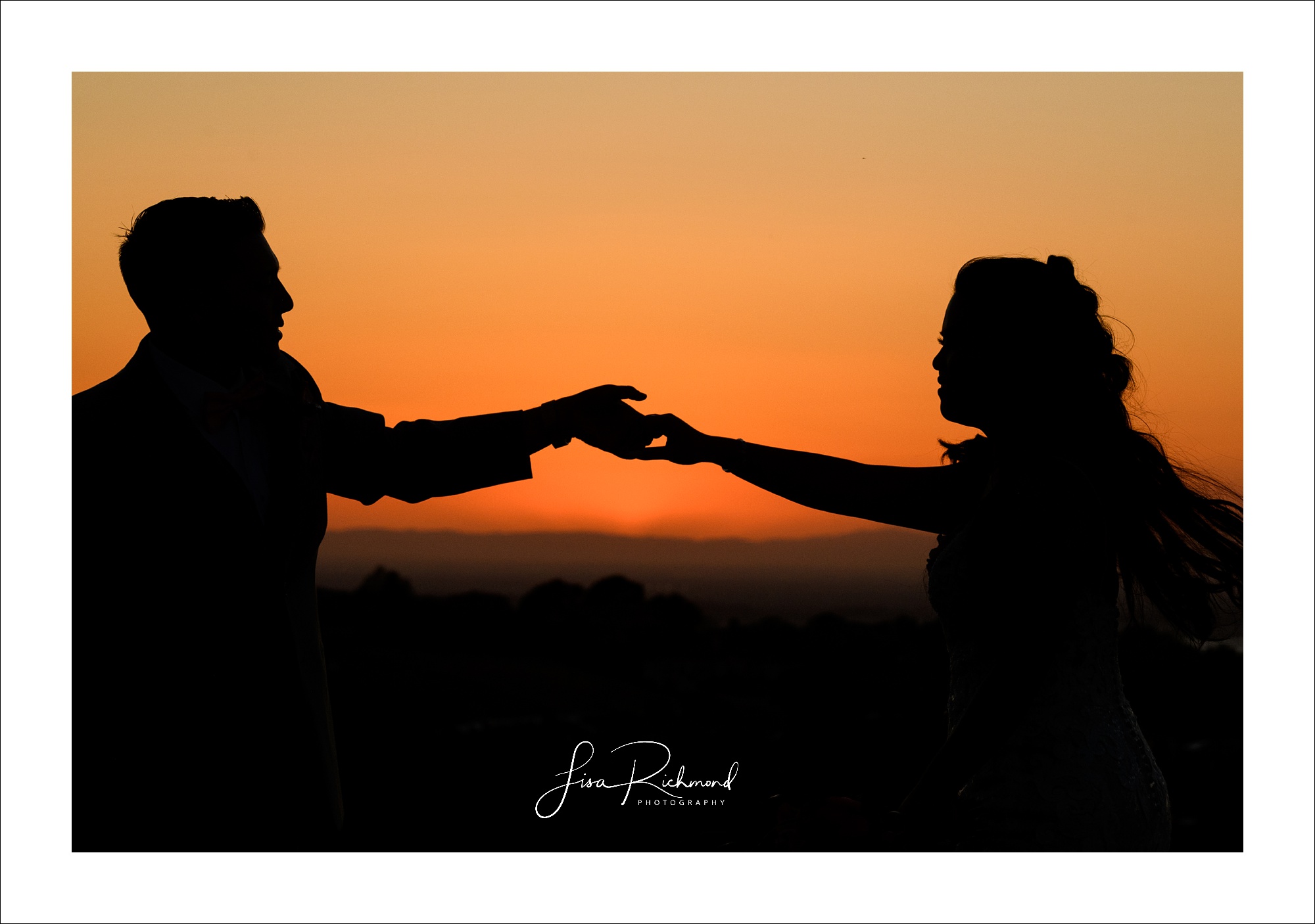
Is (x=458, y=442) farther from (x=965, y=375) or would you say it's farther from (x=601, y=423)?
(x=965, y=375)

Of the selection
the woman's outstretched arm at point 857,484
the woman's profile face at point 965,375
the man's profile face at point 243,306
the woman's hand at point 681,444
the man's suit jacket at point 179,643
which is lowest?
the man's suit jacket at point 179,643

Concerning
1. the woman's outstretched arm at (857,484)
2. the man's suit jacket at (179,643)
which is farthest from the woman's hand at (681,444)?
the man's suit jacket at (179,643)

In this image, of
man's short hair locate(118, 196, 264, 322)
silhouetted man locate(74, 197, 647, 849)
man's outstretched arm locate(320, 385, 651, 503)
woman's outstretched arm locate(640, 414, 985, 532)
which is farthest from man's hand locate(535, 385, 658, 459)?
man's short hair locate(118, 196, 264, 322)

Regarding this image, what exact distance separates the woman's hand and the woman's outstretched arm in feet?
0.07

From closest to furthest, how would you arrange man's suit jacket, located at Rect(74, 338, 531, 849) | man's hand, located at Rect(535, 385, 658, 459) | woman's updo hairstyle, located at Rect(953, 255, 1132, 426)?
woman's updo hairstyle, located at Rect(953, 255, 1132, 426) → man's suit jacket, located at Rect(74, 338, 531, 849) → man's hand, located at Rect(535, 385, 658, 459)

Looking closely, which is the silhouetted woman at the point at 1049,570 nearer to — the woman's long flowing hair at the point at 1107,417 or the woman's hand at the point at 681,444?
the woman's long flowing hair at the point at 1107,417

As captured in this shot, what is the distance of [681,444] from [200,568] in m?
1.73

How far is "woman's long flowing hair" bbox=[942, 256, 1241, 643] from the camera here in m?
3.28

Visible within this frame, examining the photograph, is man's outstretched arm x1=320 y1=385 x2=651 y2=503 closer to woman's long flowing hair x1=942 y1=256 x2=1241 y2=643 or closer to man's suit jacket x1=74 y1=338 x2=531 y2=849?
man's suit jacket x1=74 y1=338 x2=531 y2=849

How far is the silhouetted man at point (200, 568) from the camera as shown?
3.40 m

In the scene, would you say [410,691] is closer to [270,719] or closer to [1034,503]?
[270,719]

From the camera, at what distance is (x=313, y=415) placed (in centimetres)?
381

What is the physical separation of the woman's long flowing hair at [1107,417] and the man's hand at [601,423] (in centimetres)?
141

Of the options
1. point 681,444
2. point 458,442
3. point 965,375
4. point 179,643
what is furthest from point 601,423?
point 179,643
